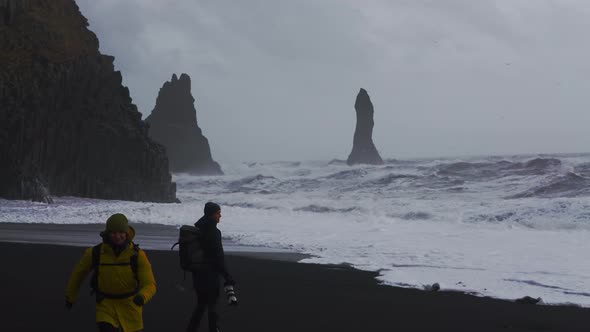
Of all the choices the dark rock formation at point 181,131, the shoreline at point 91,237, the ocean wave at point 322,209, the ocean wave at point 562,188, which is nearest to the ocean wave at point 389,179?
the ocean wave at point 562,188

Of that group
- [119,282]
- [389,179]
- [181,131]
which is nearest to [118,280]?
[119,282]

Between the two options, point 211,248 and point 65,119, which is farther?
point 65,119

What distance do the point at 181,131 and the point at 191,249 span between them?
94.5 m

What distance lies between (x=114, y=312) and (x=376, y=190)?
1796 inches

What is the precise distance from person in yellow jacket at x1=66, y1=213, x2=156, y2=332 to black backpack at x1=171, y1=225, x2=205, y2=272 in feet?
5.45

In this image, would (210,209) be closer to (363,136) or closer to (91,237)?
(91,237)

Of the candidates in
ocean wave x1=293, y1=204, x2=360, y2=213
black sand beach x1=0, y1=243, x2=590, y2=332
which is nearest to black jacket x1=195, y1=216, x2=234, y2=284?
black sand beach x1=0, y1=243, x2=590, y2=332

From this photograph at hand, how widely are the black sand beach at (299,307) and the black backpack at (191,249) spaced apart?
0.61 meters

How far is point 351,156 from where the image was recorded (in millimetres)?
129875

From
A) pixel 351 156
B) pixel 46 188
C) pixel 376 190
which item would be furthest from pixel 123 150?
pixel 351 156

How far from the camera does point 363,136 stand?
432ft

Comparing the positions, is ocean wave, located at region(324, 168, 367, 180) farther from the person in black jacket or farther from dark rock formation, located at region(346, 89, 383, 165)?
dark rock formation, located at region(346, 89, 383, 165)

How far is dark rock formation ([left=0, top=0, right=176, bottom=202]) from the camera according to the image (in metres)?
33.2

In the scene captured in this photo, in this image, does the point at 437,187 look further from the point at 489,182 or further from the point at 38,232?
the point at 38,232
